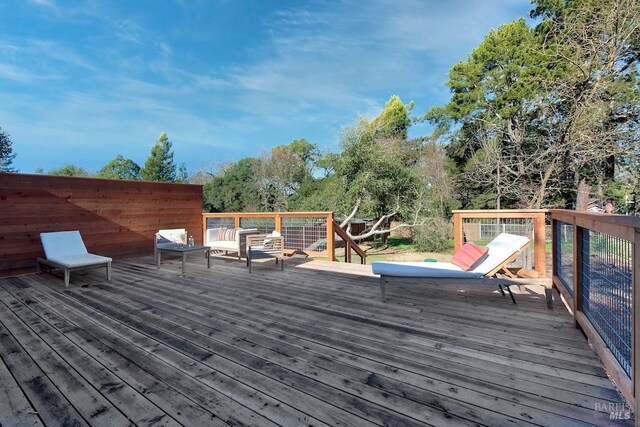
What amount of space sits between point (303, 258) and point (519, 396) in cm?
486

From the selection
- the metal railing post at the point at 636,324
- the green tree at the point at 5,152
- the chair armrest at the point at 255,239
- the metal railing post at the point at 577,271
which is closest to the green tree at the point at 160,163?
the green tree at the point at 5,152

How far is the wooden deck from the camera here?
4.97 feet

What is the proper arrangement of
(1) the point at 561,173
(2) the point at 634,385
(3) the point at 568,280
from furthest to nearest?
(1) the point at 561,173 < (3) the point at 568,280 < (2) the point at 634,385

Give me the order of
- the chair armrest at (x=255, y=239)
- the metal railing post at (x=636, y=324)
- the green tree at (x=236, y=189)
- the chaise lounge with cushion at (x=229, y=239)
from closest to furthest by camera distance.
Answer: the metal railing post at (x=636, y=324)
the chair armrest at (x=255, y=239)
the chaise lounge with cushion at (x=229, y=239)
the green tree at (x=236, y=189)

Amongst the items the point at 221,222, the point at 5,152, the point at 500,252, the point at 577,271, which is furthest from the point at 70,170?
the point at 577,271

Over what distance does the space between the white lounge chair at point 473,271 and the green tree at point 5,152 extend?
25122 millimetres

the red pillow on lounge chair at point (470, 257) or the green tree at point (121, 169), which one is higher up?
the green tree at point (121, 169)

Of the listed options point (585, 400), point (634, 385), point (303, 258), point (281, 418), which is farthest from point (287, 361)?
point (303, 258)

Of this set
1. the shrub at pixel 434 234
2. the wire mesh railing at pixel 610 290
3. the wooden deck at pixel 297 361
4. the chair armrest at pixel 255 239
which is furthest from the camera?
the shrub at pixel 434 234

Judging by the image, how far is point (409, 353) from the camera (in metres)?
2.14

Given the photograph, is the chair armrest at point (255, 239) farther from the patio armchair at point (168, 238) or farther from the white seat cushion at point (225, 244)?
the patio armchair at point (168, 238)

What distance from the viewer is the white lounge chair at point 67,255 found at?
4.36m

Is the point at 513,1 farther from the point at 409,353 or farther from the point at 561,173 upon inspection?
the point at 409,353

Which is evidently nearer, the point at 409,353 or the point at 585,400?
the point at 585,400
